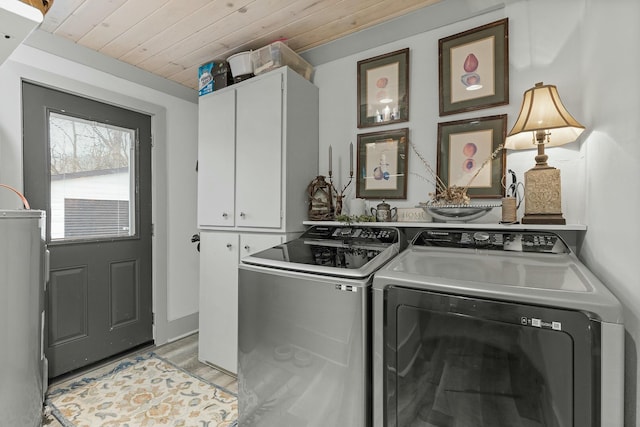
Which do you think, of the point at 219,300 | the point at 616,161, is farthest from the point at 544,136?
the point at 219,300

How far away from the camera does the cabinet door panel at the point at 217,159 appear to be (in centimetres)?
211

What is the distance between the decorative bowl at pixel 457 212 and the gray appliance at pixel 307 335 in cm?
26

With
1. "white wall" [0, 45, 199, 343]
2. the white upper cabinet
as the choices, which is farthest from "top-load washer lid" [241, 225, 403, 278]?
"white wall" [0, 45, 199, 343]

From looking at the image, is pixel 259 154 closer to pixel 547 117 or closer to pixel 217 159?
pixel 217 159

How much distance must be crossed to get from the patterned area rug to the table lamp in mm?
1930

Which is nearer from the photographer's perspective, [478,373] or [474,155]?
[478,373]

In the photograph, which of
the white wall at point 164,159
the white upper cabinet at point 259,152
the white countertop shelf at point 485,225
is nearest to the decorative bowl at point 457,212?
the white countertop shelf at point 485,225

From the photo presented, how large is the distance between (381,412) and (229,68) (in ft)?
7.50

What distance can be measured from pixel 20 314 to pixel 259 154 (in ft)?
4.74

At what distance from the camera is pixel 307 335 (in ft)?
3.98

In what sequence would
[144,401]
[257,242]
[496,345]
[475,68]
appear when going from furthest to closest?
[257,242]
[144,401]
[475,68]
[496,345]

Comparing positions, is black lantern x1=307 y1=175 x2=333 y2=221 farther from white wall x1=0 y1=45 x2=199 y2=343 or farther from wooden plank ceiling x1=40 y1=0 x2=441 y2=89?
white wall x1=0 y1=45 x2=199 y2=343

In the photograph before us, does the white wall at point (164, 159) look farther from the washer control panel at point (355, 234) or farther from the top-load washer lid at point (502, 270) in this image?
the top-load washer lid at point (502, 270)

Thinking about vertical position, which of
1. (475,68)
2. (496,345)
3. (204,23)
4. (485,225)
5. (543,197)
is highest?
(204,23)
